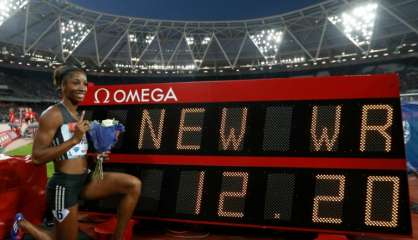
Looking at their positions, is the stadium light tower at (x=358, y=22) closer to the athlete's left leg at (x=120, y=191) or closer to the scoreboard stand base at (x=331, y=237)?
the scoreboard stand base at (x=331, y=237)

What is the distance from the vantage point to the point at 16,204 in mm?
3664

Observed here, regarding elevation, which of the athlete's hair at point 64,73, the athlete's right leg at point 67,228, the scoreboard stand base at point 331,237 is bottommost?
the athlete's right leg at point 67,228

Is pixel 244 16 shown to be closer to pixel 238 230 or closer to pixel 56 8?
pixel 56 8

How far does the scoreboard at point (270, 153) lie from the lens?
318cm

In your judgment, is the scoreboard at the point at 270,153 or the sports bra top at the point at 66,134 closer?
the sports bra top at the point at 66,134

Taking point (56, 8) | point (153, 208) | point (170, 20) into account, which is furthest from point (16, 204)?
point (170, 20)

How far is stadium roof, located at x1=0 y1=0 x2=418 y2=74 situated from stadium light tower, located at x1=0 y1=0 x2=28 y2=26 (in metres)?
0.08

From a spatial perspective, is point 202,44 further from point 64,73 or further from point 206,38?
point 64,73

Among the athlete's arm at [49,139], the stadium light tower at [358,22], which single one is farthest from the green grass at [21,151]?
the stadium light tower at [358,22]

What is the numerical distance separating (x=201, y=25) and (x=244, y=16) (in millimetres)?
5060

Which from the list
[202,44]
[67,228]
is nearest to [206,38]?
[202,44]

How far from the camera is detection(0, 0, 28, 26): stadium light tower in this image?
3206 cm

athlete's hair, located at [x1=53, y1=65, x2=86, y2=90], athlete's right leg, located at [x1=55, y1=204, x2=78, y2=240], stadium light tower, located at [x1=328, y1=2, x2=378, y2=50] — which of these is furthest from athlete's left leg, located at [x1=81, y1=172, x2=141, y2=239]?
stadium light tower, located at [x1=328, y1=2, x2=378, y2=50]

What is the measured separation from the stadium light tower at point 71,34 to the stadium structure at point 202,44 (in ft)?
0.36
